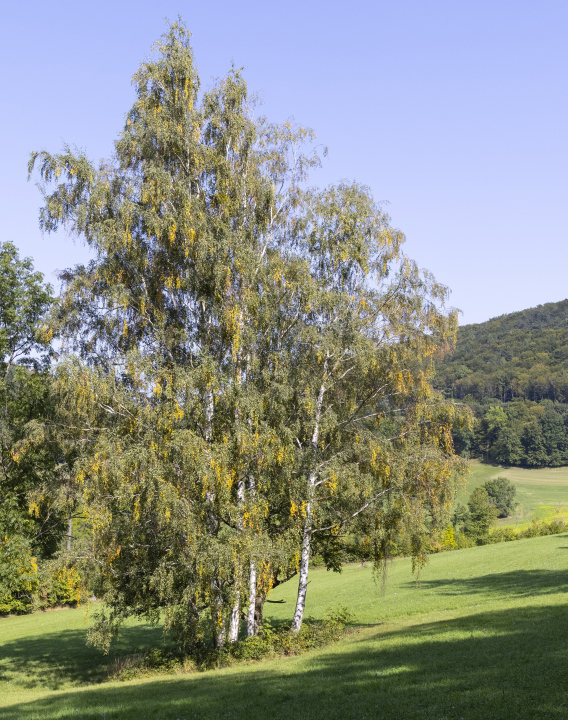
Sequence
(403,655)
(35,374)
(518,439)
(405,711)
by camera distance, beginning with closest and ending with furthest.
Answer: (405,711) → (403,655) → (35,374) → (518,439)

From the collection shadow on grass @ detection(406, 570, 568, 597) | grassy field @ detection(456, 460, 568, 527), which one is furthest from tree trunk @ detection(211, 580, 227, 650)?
grassy field @ detection(456, 460, 568, 527)

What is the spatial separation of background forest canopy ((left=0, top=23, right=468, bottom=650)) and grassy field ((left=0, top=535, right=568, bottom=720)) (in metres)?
3.27

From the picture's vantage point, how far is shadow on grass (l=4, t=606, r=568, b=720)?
11109 millimetres

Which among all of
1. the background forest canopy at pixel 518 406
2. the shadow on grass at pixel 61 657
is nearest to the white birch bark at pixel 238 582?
the shadow on grass at pixel 61 657

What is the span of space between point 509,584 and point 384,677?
2221cm

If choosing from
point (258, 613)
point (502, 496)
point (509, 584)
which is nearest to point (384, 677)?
point (258, 613)

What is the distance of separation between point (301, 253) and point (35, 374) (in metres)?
13.7

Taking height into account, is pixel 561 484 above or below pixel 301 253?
below

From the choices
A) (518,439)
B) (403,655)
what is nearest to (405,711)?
(403,655)

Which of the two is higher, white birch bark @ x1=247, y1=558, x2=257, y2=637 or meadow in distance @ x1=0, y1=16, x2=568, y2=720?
meadow in distance @ x1=0, y1=16, x2=568, y2=720

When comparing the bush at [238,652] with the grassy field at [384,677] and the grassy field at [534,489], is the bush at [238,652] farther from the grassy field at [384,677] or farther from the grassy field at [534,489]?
the grassy field at [534,489]

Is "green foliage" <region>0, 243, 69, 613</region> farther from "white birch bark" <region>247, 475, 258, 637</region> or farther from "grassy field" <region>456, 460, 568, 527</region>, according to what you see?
"grassy field" <region>456, 460, 568, 527</region>

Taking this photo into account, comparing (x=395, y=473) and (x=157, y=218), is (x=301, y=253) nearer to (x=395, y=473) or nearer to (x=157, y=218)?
(x=157, y=218)

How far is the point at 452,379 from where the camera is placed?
179500 millimetres
